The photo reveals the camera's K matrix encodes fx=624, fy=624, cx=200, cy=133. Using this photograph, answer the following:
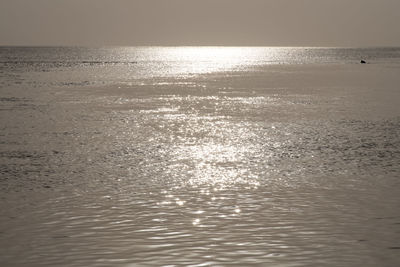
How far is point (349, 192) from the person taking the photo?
74.5 ft

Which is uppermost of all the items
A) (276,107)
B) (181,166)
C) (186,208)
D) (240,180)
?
(276,107)

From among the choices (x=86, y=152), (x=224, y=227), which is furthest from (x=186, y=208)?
(x=86, y=152)

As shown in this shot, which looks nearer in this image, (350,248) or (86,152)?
(350,248)

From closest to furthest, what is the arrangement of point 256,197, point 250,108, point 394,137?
point 256,197 < point 394,137 < point 250,108

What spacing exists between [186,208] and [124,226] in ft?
9.09

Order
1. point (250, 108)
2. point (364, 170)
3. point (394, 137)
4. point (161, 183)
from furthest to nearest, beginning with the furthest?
point (250, 108), point (394, 137), point (364, 170), point (161, 183)

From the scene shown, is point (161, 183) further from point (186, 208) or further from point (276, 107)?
point (276, 107)

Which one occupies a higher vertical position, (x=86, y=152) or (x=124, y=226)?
(x=86, y=152)

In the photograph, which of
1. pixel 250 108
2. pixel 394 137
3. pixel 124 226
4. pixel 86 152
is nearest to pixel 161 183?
pixel 124 226

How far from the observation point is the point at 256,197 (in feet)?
70.8

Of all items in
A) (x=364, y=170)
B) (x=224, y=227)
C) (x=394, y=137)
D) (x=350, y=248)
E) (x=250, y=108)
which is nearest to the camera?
(x=350, y=248)

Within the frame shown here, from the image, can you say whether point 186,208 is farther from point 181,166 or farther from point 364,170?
point 364,170

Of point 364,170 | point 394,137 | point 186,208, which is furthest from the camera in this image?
point 394,137

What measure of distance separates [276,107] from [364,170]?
1186 inches
